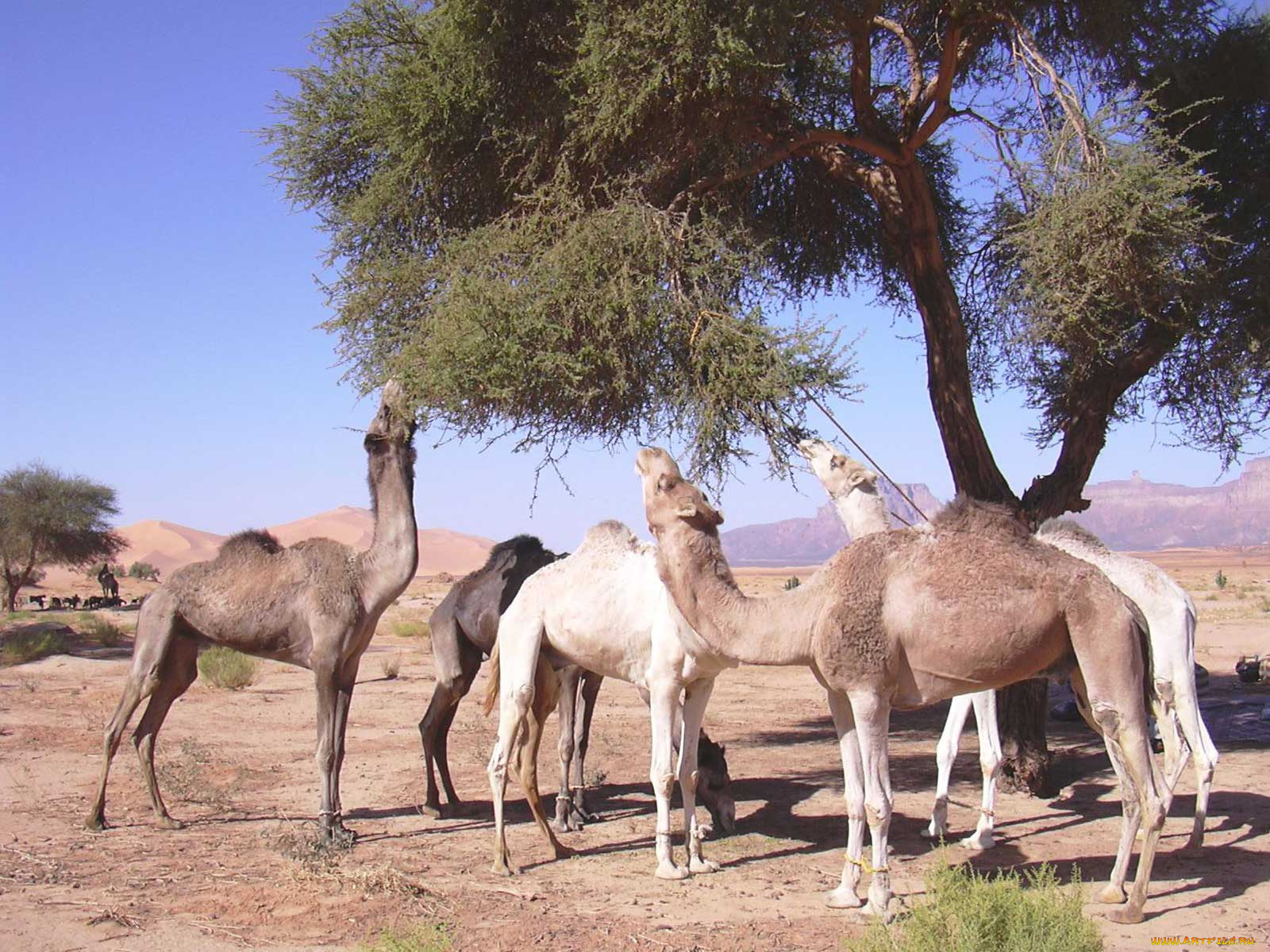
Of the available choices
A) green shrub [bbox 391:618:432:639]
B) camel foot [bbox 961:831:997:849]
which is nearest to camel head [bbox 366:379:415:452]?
camel foot [bbox 961:831:997:849]

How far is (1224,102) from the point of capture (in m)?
12.1

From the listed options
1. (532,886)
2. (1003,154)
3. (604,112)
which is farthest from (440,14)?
(532,886)

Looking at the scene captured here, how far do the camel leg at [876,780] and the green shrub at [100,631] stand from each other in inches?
979

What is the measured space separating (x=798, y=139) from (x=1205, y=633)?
21490mm

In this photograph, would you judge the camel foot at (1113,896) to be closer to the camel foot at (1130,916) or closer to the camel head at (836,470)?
the camel foot at (1130,916)

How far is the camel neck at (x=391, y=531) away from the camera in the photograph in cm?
931

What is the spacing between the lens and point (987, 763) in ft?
29.4

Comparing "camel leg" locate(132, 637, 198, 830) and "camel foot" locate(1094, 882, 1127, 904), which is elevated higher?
"camel leg" locate(132, 637, 198, 830)

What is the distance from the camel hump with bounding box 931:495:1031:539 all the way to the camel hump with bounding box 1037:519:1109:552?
1684mm

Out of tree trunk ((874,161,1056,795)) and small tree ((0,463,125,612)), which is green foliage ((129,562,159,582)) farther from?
tree trunk ((874,161,1056,795))

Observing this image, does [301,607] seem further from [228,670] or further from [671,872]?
[228,670]

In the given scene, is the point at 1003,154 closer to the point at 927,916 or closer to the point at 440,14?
the point at 440,14

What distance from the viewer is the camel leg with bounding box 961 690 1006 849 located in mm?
8766

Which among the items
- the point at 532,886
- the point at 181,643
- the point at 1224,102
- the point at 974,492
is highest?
the point at 1224,102
